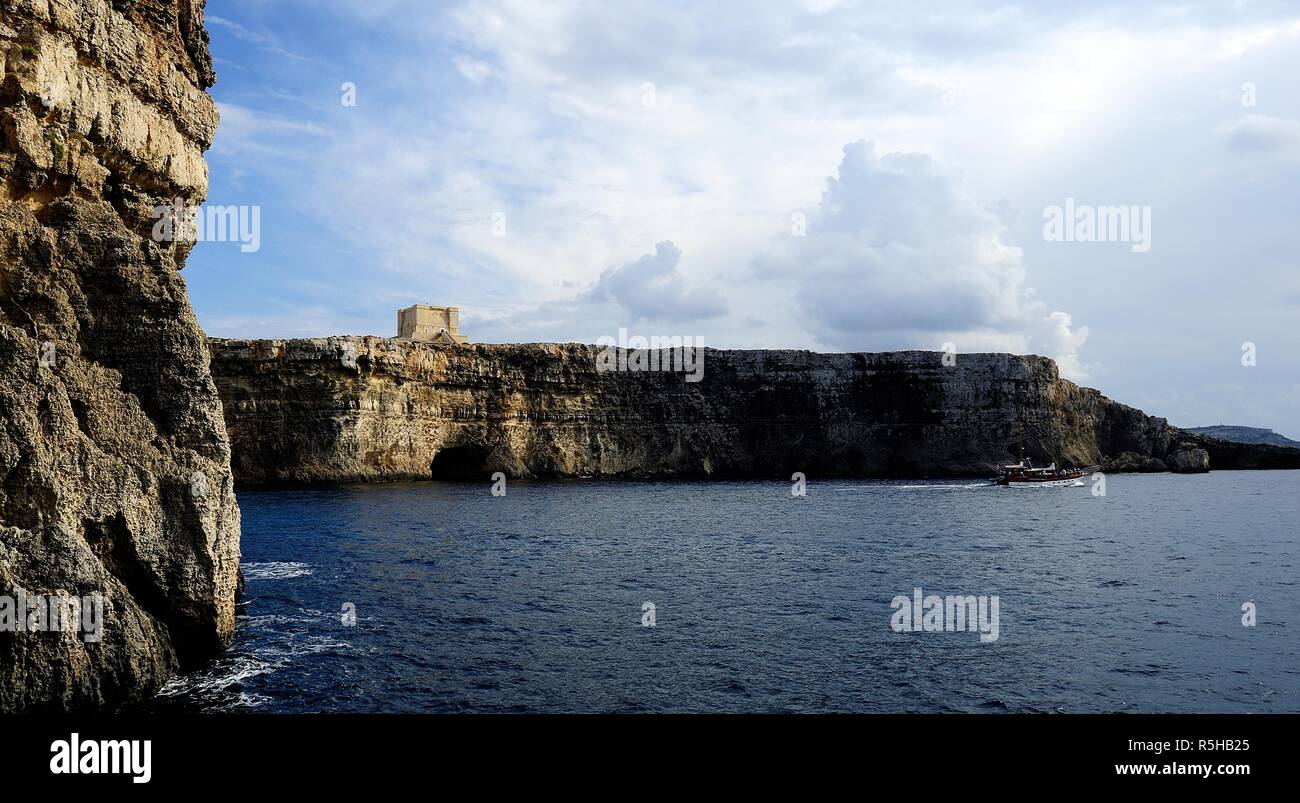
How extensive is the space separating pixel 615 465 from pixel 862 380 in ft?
105

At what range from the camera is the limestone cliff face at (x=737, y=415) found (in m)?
92.7

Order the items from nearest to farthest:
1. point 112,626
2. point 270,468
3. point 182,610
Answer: point 112,626, point 182,610, point 270,468

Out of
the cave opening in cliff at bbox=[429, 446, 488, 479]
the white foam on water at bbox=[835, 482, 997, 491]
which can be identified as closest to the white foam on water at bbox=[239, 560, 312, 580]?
the white foam on water at bbox=[835, 482, 997, 491]

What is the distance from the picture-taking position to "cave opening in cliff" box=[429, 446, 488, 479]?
95.5 meters

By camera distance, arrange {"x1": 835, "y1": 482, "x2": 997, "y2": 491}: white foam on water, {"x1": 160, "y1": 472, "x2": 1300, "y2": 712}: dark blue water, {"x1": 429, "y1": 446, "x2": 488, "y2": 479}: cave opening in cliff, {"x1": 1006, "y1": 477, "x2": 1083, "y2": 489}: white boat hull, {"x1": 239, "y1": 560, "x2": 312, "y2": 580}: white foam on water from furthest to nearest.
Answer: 1. {"x1": 429, "y1": 446, "x2": 488, "y2": 479}: cave opening in cliff
2. {"x1": 1006, "y1": 477, "x2": 1083, "y2": 489}: white boat hull
3. {"x1": 835, "y1": 482, "x2": 997, "y2": 491}: white foam on water
4. {"x1": 239, "y1": 560, "x2": 312, "y2": 580}: white foam on water
5. {"x1": 160, "y1": 472, "x2": 1300, "y2": 712}: dark blue water

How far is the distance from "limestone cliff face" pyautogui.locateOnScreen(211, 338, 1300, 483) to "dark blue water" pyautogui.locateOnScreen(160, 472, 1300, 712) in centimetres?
3959

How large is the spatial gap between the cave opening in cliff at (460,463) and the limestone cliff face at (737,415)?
177 mm

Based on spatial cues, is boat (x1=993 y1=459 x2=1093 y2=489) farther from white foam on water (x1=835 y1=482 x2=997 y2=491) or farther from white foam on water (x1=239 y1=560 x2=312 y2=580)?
white foam on water (x1=239 y1=560 x2=312 y2=580)

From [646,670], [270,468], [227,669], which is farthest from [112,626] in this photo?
[270,468]

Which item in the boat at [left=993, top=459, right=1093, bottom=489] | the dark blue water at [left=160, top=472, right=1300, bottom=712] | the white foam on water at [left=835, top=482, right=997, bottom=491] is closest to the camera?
the dark blue water at [left=160, top=472, right=1300, bottom=712]

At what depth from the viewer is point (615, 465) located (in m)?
101

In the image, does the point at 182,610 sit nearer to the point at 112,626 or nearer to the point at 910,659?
the point at 112,626

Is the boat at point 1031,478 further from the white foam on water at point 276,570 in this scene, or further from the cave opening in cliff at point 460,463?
the white foam on water at point 276,570
